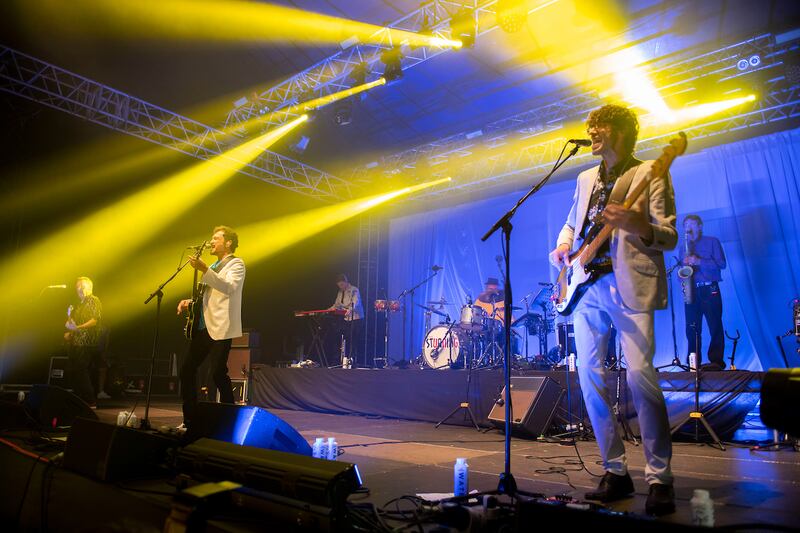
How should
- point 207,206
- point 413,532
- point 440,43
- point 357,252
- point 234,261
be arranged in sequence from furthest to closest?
point 357,252
point 207,206
point 440,43
point 234,261
point 413,532

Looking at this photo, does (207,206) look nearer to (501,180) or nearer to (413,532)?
(501,180)

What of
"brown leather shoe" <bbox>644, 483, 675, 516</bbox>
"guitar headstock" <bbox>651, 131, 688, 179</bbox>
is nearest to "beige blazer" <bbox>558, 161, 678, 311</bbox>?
"guitar headstock" <bbox>651, 131, 688, 179</bbox>

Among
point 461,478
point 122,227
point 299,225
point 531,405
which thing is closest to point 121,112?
point 122,227

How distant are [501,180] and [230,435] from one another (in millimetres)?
11136

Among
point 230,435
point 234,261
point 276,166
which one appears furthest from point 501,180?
point 230,435

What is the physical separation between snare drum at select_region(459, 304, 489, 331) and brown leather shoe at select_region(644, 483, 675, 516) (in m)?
7.15

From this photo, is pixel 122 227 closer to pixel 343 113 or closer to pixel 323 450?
pixel 343 113

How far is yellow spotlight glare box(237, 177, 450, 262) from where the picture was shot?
43.6 ft

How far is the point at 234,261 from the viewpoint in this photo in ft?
16.4

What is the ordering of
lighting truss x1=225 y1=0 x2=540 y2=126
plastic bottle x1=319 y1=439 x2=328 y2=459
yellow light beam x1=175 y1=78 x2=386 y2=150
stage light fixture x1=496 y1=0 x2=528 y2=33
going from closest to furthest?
1. plastic bottle x1=319 y1=439 x2=328 y2=459
2. stage light fixture x1=496 y1=0 x2=528 y2=33
3. lighting truss x1=225 y1=0 x2=540 y2=126
4. yellow light beam x1=175 y1=78 x2=386 y2=150

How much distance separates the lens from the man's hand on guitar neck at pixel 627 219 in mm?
2443

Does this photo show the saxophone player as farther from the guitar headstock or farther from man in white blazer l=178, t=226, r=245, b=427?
man in white blazer l=178, t=226, r=245, b=427

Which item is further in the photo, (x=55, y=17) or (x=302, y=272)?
(x=302, y=272)

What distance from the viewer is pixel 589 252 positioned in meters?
2.89
